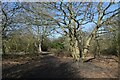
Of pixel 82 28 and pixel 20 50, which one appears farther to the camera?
pixel 20 50

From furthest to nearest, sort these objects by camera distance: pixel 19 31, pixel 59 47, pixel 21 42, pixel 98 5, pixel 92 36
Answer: pixel 59 47 → pixel 21 42 → pixel 19 31 → pixel 92 36 → pixel 98 5

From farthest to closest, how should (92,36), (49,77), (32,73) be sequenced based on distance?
(92,36)
(32,73)
(49,77)

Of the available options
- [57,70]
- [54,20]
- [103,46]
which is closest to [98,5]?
[54,20]

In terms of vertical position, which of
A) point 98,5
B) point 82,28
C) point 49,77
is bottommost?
point 49,77

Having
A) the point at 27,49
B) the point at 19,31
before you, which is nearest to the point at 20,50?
the point at 27,49

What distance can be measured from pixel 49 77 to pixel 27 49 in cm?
861

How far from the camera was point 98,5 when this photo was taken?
984cm

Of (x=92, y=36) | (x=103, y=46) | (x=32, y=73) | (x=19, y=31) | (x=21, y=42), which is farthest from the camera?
(x=103, y=46)

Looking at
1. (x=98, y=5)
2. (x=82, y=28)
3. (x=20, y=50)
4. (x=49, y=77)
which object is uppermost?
(x=98, y=5)

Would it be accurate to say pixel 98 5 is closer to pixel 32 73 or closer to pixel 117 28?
pixel 117 28

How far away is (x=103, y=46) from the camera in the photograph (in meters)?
15.1

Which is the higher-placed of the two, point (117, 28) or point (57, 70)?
point (117, 28)

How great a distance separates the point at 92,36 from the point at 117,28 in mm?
1254

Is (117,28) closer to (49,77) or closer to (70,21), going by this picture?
(70,21)
